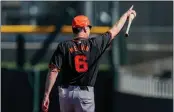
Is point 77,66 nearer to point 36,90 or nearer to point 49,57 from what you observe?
point 36,90

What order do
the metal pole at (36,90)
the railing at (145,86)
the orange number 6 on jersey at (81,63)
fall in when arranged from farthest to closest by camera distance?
the metal pole at (36,90), the railing at (145,86), the orange number 6 on jersey at (81,63)

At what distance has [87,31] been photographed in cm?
343

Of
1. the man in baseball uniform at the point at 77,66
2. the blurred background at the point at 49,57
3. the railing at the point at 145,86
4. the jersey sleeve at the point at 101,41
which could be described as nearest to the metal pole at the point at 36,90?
the blurred background at the point at 49,57

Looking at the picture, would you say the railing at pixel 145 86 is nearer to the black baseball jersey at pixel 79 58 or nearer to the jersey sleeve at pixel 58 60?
the black baseball jersey at pixel 79 58

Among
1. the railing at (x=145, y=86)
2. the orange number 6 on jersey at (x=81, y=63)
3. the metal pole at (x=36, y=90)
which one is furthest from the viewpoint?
the metal pole at (x=36, y=90)

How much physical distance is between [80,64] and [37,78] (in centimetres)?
178

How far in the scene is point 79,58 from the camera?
3.38 metres

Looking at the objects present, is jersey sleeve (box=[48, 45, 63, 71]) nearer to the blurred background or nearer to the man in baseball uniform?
the man in baseball uniform

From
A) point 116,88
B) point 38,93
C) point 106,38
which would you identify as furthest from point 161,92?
point 106,38

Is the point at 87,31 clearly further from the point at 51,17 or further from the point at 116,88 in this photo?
the point at 51,17

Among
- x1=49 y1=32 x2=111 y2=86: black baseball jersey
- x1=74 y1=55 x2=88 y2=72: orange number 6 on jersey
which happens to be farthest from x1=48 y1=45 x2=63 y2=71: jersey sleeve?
x1=74 y1=55 x2=88 y2=72: orange number 6 on jersey

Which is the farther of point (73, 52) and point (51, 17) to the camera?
point (51, 17)

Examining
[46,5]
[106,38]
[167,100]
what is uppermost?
[46,5]

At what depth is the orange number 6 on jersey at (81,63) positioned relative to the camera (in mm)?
3377
